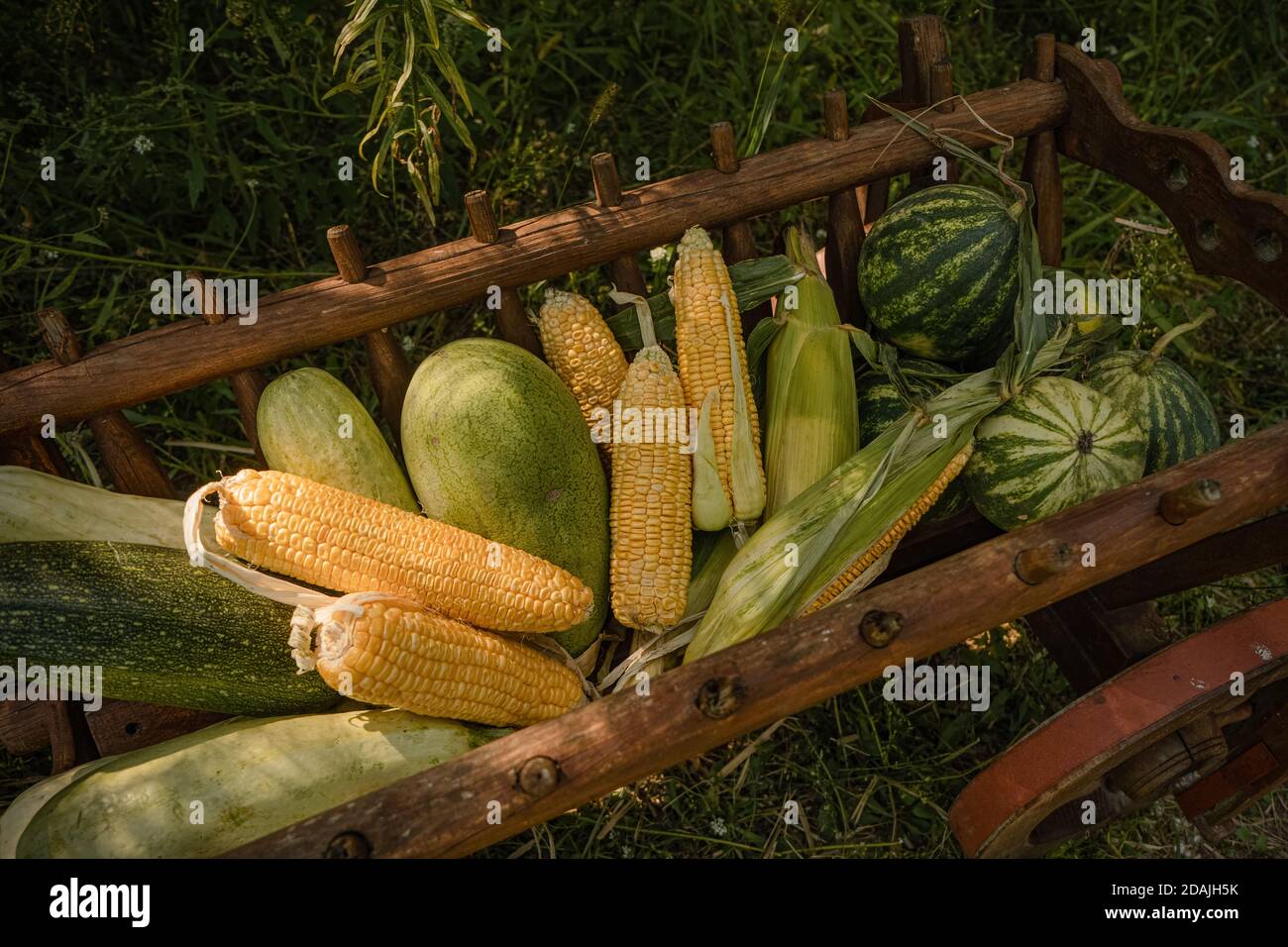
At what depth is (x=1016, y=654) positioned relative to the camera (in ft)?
9.59

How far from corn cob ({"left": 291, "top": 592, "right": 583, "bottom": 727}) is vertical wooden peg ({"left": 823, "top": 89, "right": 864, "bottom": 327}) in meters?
1.22

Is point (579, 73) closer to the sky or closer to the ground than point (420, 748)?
closer to the sky

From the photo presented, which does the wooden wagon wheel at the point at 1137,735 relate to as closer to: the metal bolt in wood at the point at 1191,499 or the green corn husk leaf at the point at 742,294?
the metal bolt in wood at the point at 1191,499

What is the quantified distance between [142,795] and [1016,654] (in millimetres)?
2385

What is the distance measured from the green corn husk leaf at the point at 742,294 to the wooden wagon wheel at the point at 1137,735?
1.08 metres

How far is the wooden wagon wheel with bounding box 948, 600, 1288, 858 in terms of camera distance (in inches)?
72.1

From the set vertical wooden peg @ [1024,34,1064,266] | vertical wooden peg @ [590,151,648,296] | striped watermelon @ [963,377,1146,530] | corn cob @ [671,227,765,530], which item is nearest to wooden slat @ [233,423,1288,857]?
striped watermelon @ [963,377,1146,530]

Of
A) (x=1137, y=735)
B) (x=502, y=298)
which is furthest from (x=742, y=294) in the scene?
(x=1137, y=735)

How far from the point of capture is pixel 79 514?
1957 millimetres
